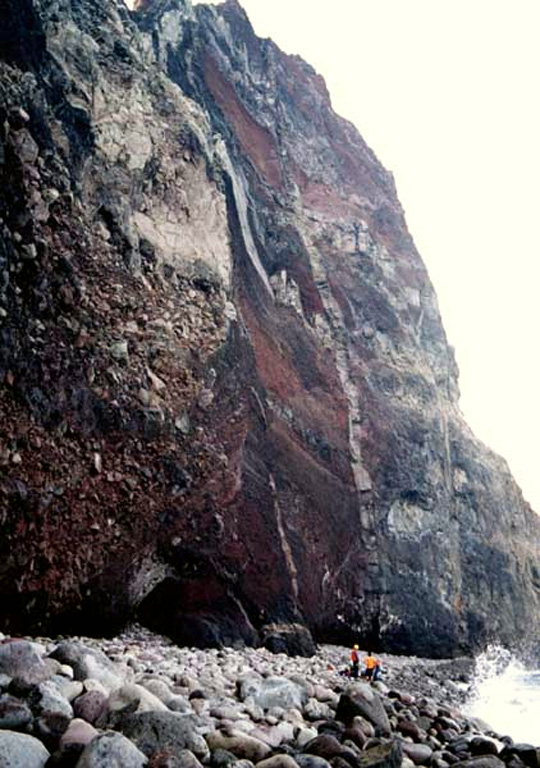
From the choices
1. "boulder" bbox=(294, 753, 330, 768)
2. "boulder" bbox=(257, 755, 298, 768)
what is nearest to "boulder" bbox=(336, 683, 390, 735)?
"boulder" bbox=(294, 753, 330, 768)

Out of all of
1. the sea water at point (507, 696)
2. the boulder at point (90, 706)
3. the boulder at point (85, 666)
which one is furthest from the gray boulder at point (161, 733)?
the sea water at point (507, 696)

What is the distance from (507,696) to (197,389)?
658 inches

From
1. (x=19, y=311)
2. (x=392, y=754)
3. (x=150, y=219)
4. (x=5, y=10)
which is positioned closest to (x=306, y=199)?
(x=150, y=219)

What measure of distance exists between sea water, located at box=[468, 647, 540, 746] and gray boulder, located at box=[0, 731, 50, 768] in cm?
1176

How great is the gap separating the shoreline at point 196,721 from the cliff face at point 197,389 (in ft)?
14.5

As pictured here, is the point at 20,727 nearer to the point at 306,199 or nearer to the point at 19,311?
the point at 19,311

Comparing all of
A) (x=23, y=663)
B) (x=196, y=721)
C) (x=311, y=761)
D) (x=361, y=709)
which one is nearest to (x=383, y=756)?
(x=311, y=761)

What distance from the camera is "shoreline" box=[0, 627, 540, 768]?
486cm

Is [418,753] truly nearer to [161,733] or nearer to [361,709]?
[361,709]

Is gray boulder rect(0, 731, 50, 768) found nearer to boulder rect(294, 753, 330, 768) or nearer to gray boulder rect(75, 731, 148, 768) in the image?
gray boulder rect(75, 731, 148, 768)

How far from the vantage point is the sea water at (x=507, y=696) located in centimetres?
1564

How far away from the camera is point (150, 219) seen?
772 inches

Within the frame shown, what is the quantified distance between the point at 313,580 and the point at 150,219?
537 inches

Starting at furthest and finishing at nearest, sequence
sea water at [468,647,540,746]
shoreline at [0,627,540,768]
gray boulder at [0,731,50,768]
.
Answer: sea water at [468,647,540,746] → shoreline at [0,627,540,768] → gray boulder at [0,731,50,768]
